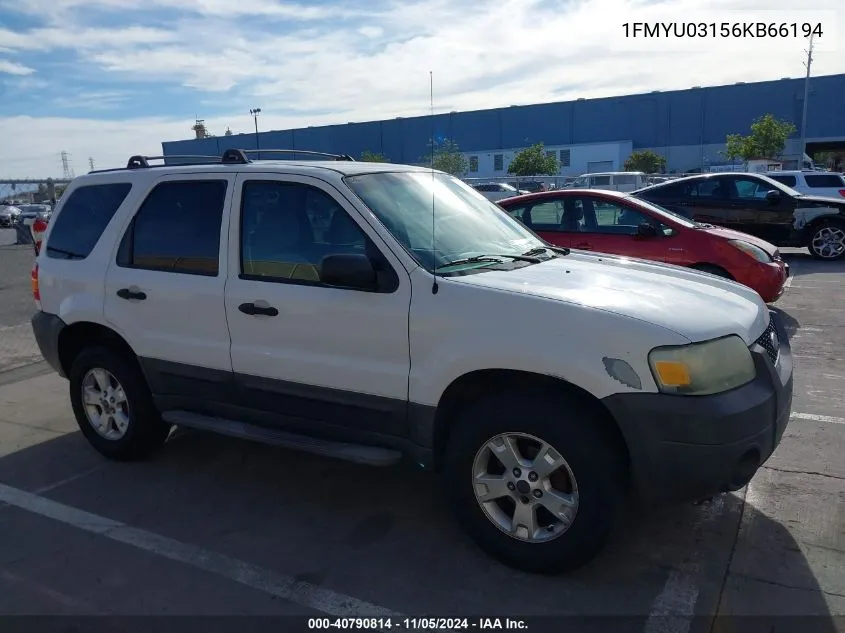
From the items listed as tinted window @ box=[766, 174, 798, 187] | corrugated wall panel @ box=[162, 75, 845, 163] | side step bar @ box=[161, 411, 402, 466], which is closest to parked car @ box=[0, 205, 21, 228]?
corrugated wall panel @ box=[162, 75, 845, 163]

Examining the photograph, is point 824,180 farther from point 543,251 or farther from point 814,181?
point 543,251

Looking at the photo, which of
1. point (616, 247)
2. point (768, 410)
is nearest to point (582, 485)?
point (768, 410)

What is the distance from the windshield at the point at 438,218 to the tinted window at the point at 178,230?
3.10 ft

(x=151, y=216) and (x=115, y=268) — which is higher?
(x=151, y=216)

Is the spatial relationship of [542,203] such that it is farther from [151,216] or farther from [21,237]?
[21,237]

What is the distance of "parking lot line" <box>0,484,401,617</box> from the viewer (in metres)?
3.10

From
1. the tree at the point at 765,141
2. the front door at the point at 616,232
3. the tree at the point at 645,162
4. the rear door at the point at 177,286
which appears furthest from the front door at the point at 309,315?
the tree at the point at 645,162

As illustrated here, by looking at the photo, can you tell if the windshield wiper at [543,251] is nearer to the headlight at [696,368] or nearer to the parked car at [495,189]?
the headlight at [696,368]

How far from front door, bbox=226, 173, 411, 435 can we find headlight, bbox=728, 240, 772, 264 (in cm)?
589

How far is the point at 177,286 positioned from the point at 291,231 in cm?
84

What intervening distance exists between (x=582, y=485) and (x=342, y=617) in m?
1.18

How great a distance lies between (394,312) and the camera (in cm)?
338

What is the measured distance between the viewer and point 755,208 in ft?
41.4

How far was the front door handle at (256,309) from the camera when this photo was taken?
3.77 m
